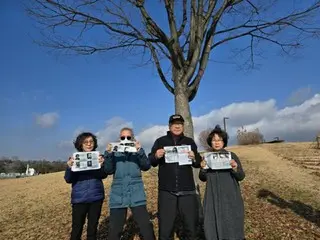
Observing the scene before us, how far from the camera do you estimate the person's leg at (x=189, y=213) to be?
470 centimetres

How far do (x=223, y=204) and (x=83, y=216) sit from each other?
2.08 meters

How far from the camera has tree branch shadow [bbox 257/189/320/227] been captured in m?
7.74

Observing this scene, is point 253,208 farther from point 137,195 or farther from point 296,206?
point 137,195

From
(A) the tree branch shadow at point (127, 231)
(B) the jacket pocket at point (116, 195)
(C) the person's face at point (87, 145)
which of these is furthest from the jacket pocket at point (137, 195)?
(A) the tree branch shadow at point (127, 231)

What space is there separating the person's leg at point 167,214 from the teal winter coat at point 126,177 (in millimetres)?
318

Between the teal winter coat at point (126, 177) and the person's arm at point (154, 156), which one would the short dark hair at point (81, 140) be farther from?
the person's arm at point (154, 156)

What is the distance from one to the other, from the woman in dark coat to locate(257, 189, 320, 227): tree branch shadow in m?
3.60

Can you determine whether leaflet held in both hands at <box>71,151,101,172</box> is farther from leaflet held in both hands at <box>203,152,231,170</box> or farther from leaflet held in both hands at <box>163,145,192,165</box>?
leaflet held in both hands at <box>203,152,231,170</box>

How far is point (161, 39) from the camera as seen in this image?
26.5ft

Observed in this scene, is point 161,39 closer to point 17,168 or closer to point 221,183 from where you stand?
point 221,183

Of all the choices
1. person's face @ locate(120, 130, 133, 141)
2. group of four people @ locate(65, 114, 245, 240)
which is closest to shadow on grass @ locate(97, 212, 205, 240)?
group of four people @ locate(65, 114, 245, 240)

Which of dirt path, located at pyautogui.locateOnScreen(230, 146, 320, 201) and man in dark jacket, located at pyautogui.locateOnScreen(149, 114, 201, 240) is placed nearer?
man in dark jacket, located at pyautogui.locateOnScreen(149, 114, 201, 240)

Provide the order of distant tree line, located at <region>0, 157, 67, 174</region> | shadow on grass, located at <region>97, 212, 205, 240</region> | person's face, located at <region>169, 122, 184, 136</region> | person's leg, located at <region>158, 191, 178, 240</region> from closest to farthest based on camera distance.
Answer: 1. person's leg, located at <region>158, 191, 178, 240</region>
2. person's face, located at <region>169, 122, 184, 136</region>
3. shadow on grass, located at <region>97, 212, 205, 240</region>
4. distant tree line, located at <region>0, 157, 67, 174</region>

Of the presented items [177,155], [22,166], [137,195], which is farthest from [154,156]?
[22,166]
